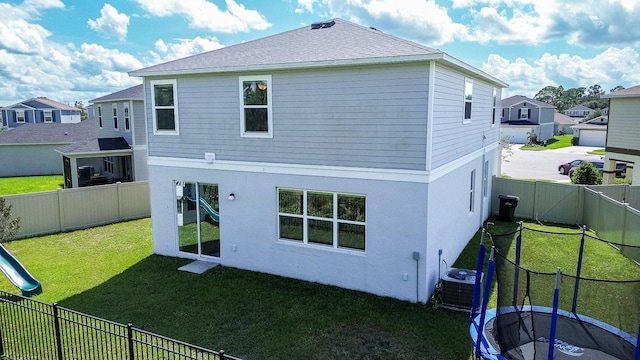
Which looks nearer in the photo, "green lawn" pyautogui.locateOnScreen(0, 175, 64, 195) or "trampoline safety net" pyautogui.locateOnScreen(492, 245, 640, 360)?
"trampoline safety net" pyautogui.locateOnScreen(492, 245, 640, 360)

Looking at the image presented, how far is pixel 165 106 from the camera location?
11891 millimetres

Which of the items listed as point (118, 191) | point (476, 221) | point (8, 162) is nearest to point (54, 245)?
point (118, 191)

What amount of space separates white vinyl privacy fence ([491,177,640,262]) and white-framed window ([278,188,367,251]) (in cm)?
841

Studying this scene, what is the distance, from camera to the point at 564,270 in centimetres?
1157

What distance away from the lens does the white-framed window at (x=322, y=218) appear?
32.3 feet

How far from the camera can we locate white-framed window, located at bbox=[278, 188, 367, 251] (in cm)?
985

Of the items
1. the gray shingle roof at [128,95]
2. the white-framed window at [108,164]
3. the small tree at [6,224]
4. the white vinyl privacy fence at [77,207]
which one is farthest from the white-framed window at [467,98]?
the white-framed window at [108,164]

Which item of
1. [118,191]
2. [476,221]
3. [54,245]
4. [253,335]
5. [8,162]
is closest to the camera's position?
[253,335]

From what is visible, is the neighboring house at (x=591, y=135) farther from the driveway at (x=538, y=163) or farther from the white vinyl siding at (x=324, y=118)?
the white vinyl siding at (x=324, y=118)

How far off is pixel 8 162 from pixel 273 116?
96.9 ft

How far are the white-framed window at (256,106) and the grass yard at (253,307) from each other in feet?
11.9

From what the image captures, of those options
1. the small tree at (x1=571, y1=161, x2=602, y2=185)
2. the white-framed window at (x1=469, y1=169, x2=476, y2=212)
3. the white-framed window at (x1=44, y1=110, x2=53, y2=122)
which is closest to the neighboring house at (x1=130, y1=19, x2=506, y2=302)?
the white-framed window at (x1=469, y1=169, x2=476, y2=212)

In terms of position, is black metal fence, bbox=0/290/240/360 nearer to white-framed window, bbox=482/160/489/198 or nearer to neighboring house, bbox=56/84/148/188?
white-framed window, bbox=482/160/489/198

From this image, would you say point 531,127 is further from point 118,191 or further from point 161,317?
point 161,317
